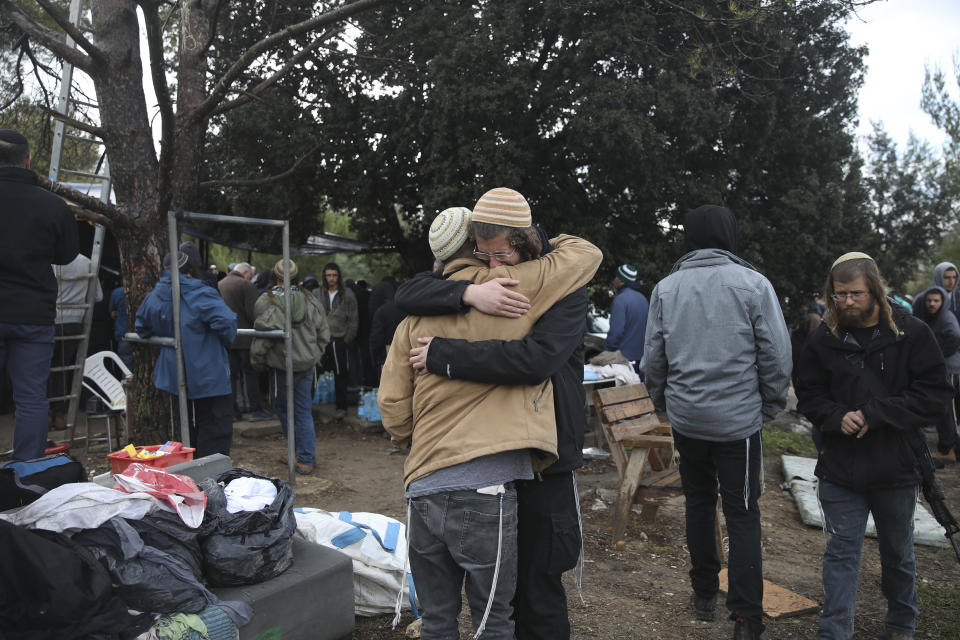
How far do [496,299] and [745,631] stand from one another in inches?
86.5

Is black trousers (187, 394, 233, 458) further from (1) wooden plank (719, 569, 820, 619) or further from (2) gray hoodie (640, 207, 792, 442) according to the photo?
(1) wooden plank (719, 569, 820, 619)

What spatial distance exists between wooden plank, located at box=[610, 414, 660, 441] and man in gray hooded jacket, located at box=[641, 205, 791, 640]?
4.75 ft

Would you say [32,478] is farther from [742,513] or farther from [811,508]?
[811,508]

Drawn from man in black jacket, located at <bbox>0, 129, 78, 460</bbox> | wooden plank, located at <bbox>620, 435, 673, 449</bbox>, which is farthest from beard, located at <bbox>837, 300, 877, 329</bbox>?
man in black jacket, located at <bbox>0, 129, 78, 460</bbox>

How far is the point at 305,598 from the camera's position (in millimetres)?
2971

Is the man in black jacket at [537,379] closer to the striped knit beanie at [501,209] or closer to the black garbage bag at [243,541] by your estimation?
the striped knit beanie at [501,209]

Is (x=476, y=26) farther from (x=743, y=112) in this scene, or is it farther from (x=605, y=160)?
(x=743, y=112)

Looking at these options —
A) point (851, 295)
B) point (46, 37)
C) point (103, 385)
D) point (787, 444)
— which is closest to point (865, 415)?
point (851, 295)

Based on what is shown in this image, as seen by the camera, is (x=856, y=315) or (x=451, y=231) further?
(x=856, y=315)

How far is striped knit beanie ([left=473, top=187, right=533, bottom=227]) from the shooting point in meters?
2.07

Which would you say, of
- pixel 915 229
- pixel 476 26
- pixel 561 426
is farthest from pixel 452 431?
pixel 915 229

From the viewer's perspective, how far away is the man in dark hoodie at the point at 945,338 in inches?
275

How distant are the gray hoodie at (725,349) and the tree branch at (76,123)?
4336mm

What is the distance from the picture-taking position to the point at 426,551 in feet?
6.86
